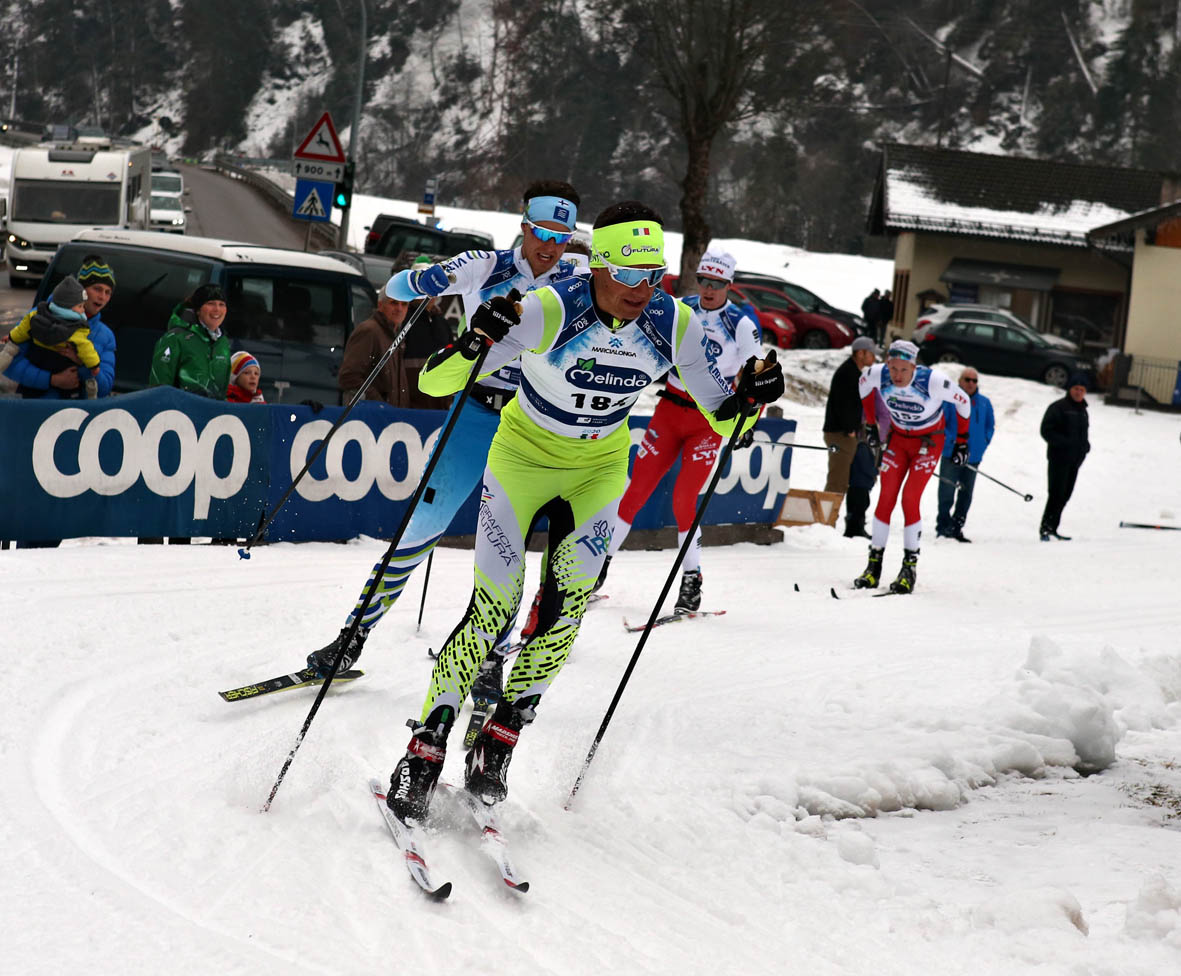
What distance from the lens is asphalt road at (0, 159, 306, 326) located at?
1753 inches

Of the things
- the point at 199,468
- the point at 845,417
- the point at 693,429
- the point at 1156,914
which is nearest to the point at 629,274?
the point at 1156,914

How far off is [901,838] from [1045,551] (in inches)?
368

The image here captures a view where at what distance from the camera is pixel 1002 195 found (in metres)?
44.1

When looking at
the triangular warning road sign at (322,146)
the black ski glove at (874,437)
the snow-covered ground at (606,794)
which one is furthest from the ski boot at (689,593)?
the triangular warning road sign at (322,146)

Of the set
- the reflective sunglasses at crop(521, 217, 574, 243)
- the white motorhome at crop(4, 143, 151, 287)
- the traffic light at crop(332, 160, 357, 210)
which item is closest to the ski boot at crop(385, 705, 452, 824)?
the reflective sunglasses at crop(521, 217, 574, 243)

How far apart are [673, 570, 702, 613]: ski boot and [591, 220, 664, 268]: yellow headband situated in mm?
4234

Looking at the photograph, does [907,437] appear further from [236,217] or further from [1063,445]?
[236,217]

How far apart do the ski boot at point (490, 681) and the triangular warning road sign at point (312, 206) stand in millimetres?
12578

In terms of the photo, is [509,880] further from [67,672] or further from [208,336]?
[208,336]

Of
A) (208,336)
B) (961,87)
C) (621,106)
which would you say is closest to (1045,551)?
(208,336)

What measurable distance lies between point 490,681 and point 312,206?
12.8 m

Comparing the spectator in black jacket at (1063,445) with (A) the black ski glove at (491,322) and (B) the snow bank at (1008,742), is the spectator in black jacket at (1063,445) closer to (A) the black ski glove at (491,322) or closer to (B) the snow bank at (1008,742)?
(B) the snow bank at (1008,742)

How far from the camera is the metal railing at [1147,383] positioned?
28.2 meters

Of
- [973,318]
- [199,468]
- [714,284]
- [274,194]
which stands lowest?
[199,468]
